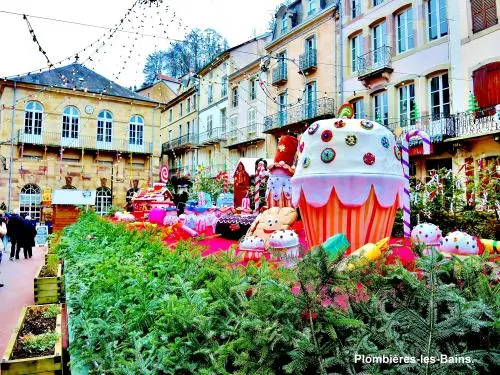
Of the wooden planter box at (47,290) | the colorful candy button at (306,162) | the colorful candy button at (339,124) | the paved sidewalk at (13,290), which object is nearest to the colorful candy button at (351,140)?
the colorful candy button at (339,124)

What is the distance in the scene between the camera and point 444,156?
14.0m

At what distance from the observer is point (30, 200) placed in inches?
893

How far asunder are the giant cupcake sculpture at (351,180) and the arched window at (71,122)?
77.0 ft

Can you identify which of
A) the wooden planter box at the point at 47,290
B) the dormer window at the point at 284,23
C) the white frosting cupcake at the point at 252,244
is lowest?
the wooden planter box at the point at 47,290

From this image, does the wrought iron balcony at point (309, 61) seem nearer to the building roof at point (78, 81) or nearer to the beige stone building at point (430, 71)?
the beige stone building at point (430, 71)

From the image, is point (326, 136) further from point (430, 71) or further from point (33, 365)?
point (430, 71)

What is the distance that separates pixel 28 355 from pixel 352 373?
3.00m

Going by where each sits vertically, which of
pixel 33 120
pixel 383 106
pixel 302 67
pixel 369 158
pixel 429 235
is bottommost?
pixel 429 235

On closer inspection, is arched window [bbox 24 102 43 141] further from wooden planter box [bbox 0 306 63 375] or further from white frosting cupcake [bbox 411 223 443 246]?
white frosting cupcake [bbox 411 223 443 246]

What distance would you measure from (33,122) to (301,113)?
15.7m

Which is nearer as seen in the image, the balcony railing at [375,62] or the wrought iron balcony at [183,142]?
the balcony railing at [375,62]

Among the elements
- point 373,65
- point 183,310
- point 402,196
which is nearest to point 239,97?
point 373,65

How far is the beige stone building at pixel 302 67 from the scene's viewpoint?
61.1ft

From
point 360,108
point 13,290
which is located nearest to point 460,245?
point 13,290
